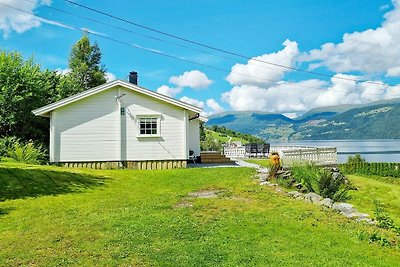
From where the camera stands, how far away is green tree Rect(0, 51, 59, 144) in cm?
2514

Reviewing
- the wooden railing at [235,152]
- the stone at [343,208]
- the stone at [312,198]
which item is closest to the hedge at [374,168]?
the wooden railing at [235,152]

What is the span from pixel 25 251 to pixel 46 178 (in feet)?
26.6

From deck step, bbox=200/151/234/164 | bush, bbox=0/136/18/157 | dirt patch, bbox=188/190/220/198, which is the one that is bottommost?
dirt patch, bbox=188/190/220/198

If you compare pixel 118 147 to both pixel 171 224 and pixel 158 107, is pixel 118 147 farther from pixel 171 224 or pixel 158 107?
pixel 171 224

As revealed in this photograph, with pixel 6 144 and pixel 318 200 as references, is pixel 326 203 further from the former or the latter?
pixel 6 144

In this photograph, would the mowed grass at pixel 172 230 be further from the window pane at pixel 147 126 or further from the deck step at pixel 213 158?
the deck step at pixel 213 158

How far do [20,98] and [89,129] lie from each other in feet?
23.1

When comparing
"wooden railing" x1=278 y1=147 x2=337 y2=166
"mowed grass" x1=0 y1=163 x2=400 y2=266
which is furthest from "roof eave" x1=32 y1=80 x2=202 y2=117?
"mowed grass" x1=0 y1=163 x2=400 y2=266

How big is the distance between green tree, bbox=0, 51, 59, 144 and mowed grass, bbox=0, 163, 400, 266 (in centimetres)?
1320

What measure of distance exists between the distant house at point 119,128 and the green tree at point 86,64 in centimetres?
2489

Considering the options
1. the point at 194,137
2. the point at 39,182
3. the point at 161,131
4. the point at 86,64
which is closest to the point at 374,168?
the point at 194,137

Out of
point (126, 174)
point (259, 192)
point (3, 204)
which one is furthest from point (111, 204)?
point (126, 174)

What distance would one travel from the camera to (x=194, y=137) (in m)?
26.9

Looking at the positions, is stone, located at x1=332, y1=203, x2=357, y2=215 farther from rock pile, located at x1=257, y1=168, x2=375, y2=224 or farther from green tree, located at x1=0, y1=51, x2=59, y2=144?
green tree, located at x1=0, y1=51, x2=59, y2=144
